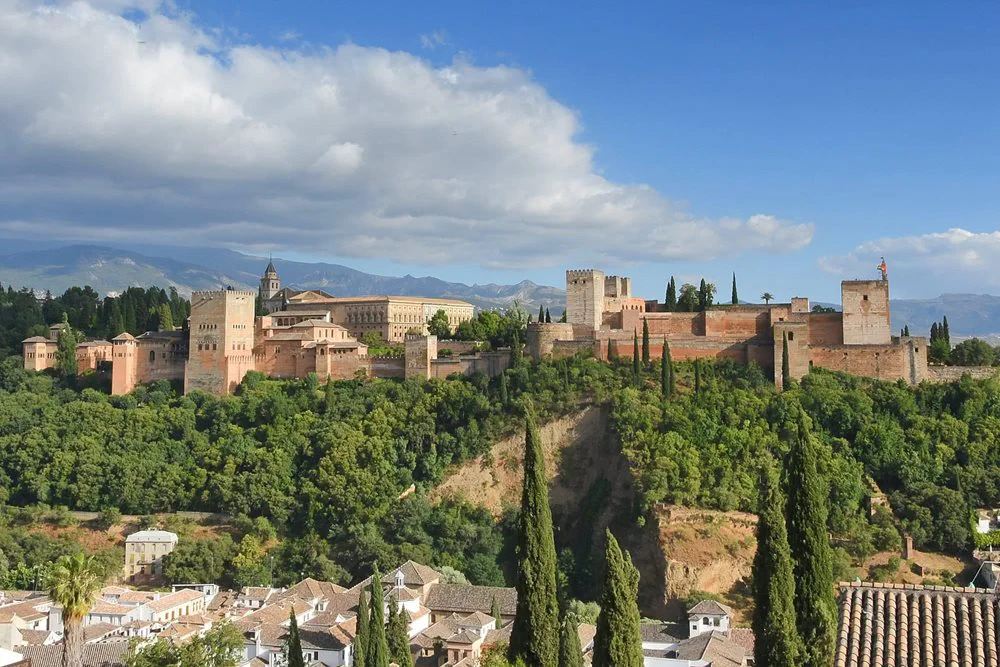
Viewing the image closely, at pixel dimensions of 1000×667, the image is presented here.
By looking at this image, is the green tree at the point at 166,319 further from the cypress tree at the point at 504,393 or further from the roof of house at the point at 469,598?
the roof of house at the point at 469,598

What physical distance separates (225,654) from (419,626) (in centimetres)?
1272

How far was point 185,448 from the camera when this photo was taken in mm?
50781

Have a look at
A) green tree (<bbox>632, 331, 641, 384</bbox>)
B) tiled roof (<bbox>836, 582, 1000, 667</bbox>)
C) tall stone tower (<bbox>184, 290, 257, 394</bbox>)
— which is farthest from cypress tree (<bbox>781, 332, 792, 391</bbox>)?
tiled roof (<bbox>836, 582, 1000, 667</bbox>)

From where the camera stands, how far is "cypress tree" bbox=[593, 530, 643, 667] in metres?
17.5

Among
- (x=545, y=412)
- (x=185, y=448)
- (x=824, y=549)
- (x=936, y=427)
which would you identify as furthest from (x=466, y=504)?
(x=824, y=549)

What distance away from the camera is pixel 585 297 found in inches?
2103

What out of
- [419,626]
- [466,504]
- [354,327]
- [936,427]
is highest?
[354,327]

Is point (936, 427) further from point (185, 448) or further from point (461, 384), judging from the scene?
point (185, 448)

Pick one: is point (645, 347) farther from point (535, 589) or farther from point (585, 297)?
point (535, 589)

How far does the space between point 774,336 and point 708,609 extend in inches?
649

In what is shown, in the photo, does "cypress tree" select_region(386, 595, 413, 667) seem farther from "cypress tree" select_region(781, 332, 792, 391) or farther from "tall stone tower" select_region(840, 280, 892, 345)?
"tall stone tower" select_region(840, 280, 892, 345)

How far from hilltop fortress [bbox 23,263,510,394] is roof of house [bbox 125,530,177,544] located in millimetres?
10409

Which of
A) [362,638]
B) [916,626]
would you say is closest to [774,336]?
[362,638]

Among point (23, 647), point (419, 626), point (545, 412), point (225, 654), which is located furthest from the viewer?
point (545, 412)
